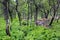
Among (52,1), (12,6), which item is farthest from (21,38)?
(52,1)

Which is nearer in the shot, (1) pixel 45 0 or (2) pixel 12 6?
(2) pixel 12 6

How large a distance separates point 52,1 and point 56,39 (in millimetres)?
18993

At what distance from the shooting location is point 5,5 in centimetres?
1534

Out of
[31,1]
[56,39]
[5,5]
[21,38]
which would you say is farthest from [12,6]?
[56,39]

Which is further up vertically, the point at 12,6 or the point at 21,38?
the point at 12,6

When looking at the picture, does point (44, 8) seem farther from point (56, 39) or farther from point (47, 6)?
point (56, 39)

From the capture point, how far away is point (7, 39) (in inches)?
511

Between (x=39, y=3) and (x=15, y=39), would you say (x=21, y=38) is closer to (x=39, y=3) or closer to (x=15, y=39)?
(x=15, y=39)

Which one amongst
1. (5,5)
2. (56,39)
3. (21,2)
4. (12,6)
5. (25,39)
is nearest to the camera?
(56,39)

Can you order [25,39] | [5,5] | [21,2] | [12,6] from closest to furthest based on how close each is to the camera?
[25,39] < [5,5] < [12,6] < [21,2]

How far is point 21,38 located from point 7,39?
1.32m

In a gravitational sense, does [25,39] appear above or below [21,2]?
below

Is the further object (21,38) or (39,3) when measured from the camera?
(39,3)

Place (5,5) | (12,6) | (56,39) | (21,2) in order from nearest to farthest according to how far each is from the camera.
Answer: (56,39), (5,5), (12,6), (21,2)
